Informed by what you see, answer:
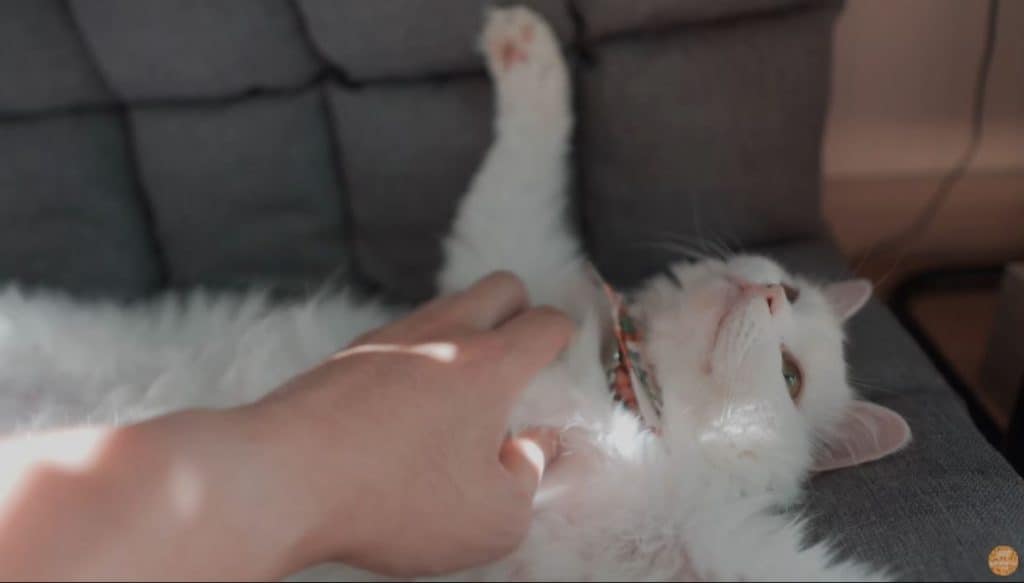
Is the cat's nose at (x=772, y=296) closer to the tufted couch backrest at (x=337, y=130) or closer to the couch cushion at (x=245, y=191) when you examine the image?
the tufted couch backrest at (x=337, y=130)

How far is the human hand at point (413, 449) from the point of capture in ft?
2.94

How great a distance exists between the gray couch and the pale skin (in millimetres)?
422

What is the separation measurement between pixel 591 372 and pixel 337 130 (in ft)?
2.15

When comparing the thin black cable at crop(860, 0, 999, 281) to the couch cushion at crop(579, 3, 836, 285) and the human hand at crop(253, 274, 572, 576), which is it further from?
the human hand at crop(253, 274, 572, 576)

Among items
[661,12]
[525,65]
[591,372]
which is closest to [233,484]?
[591,372]

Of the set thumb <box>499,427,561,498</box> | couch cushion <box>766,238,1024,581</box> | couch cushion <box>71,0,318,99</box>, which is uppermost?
couch cushion <box>71,0,318,99</box>

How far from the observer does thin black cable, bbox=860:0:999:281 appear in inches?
65.7

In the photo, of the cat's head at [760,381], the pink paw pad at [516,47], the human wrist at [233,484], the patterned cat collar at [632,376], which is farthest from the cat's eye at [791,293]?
the human wrist at [233,484]

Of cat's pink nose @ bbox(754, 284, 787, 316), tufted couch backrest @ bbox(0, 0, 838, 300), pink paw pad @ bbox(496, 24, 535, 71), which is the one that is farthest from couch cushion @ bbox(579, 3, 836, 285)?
cat's pink nose @ bbox(754, 284, 787, 316)

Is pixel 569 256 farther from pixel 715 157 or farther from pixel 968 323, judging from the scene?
pixel 968 323

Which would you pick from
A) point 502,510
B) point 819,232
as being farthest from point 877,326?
point 502,510

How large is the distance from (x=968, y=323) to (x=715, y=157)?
44.7 inches

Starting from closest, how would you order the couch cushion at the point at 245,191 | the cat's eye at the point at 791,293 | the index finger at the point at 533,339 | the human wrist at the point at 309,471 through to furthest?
the human wrist at the point at 309,471 → the index finger at the point at 533,339 → the cat's eye at the point at 791,293 → the couch cushion at the point at 245,191

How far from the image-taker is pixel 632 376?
1.24 m
